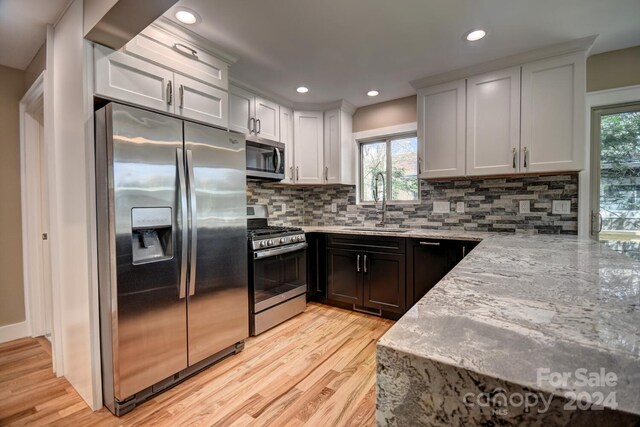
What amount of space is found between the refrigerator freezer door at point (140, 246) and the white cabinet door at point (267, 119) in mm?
1280

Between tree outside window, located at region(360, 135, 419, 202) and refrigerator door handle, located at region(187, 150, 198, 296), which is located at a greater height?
tree outside window, located at region(360, 135, 419, 202)

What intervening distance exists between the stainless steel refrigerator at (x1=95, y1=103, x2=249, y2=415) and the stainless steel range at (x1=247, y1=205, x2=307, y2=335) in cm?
30

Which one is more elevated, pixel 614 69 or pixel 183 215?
Answer: pixel 614 69

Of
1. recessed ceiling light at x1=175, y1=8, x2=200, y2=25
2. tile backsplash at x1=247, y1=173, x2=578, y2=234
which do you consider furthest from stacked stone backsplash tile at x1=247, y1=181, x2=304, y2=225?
recessed ceiling light at x1=175, y1=8, x2=200, y2=25

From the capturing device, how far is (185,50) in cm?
199

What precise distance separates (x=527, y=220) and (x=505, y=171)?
542 mm

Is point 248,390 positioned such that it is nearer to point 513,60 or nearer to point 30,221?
point 30,221

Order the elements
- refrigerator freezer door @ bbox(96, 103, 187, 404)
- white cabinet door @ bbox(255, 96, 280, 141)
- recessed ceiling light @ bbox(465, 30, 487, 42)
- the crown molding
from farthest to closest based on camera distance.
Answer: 1. white cabinet door @ bbox(255, 96, 280, 141)
2. the crown molding
3. recessed ceiling light @ bbox(465, 30, 487, 42)
4. refrigerator freezer door @ bbox(96, 103, 187, 404)

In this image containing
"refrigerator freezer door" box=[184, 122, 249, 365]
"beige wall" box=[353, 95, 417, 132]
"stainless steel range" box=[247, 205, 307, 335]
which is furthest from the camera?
"beige wall" box=[353, 95, 417, 132]

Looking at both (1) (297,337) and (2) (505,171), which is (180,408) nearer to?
(1) (297,337)

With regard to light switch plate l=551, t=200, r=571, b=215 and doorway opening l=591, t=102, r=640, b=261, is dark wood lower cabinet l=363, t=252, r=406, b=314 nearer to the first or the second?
light switch plate l=551, t=200, r=571, b=215

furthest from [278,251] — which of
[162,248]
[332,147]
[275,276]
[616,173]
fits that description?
[616,173]

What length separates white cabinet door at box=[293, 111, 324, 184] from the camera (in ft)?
11.3

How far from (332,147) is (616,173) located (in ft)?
8.45
